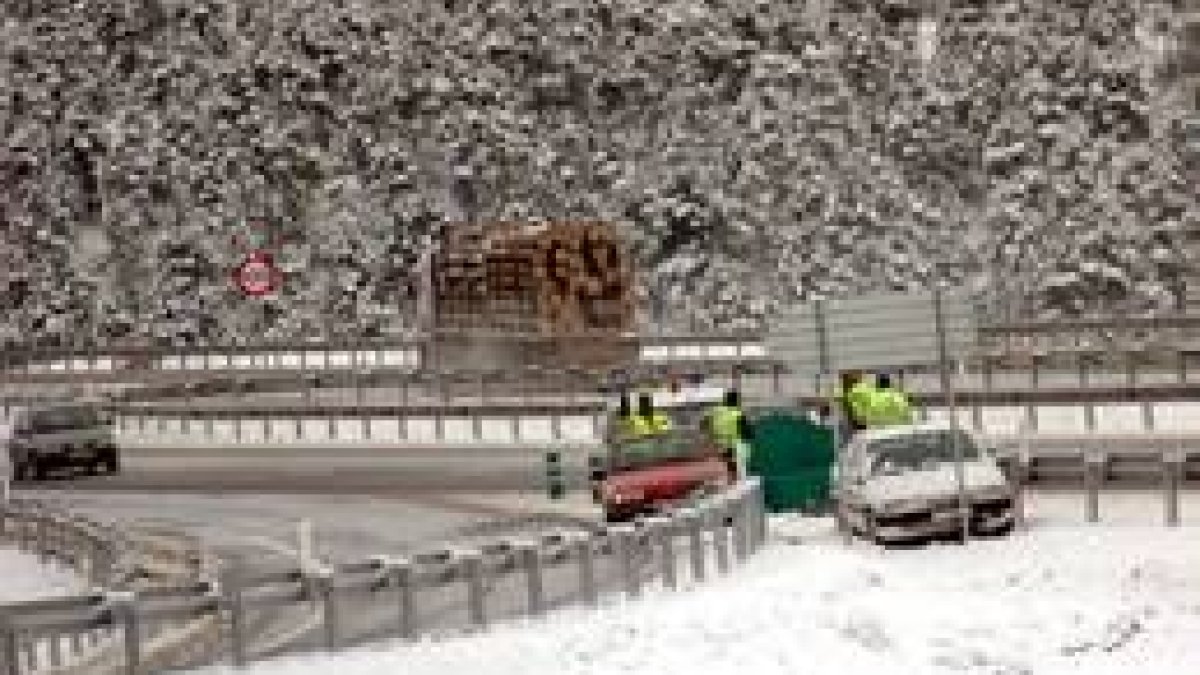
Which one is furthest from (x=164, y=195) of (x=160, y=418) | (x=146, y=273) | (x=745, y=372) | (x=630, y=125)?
(x=745, y=372)

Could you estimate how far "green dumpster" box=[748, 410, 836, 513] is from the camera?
30.3 m

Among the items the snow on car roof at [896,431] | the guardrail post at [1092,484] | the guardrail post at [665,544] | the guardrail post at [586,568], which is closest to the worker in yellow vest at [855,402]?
the snow on car roof at [896,431]

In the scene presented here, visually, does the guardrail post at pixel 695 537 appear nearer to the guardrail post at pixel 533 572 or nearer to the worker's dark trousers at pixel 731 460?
the guardrail post at pixel 533 572

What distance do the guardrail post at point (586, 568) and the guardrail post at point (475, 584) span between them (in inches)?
41.9

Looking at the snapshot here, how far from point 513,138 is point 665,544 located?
79718mm

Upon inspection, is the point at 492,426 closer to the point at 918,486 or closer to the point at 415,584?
the point at 918,486

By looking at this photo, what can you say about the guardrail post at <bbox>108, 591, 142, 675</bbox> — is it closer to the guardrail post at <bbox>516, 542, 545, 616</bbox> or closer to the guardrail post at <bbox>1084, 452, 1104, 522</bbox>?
the guardrail post at <bbox>516, 542, 545, 616</bbox>

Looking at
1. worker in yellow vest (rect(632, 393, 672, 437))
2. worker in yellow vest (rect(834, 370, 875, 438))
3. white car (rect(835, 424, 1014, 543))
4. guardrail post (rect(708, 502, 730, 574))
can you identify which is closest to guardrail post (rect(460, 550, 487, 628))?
guardrail post (rect(708, 502, 730, 574))

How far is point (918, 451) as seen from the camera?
2592 cm

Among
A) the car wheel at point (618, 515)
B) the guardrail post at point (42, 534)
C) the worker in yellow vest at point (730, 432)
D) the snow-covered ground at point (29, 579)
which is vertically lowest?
the snow-covered ground at point (29, 579)

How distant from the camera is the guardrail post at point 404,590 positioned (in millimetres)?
19984

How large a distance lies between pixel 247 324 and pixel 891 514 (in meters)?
74.4

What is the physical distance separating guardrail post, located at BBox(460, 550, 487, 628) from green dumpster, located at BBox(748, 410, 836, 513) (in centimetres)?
Result: 975

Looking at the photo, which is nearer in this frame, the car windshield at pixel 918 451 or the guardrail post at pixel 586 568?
the guardrail post at pixel 586 568
